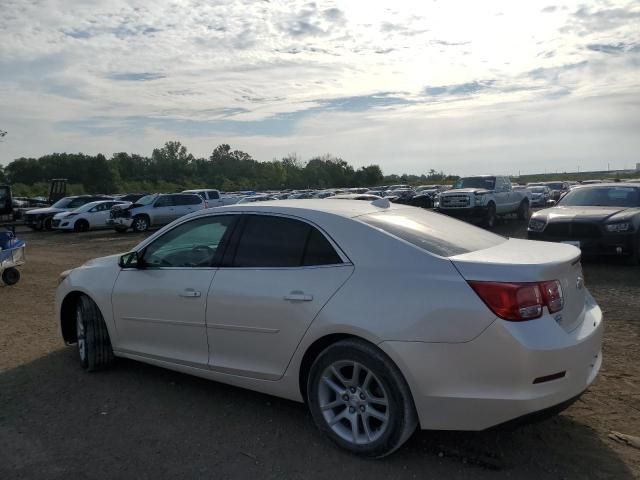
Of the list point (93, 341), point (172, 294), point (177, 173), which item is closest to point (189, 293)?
point (172, 294)

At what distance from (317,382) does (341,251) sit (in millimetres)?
856

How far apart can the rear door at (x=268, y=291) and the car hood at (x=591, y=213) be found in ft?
27.0

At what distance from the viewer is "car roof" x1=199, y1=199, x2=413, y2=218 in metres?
4.03

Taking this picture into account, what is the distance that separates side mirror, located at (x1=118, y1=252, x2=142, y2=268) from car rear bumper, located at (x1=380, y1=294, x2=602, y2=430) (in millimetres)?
2470

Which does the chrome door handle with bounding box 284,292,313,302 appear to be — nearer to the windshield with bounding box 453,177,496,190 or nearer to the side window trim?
the side window trim

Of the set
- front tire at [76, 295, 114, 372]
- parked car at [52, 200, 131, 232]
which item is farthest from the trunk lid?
parked car at [52, 200, 131, 232]

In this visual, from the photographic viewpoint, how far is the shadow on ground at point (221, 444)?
11.0ft

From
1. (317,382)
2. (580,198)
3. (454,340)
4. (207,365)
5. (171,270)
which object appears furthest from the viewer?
(580,198)

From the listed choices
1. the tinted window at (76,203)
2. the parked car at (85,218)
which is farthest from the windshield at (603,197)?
the tinted window at (76,203)

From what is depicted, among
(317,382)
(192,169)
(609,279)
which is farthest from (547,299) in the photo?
(192,169)

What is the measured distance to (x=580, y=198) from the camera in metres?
11.9

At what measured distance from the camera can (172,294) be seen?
444 centimetres

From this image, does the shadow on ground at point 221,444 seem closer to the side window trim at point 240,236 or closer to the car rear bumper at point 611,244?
the side window trim at point 240,236

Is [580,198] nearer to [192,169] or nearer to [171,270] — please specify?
[171,270]
